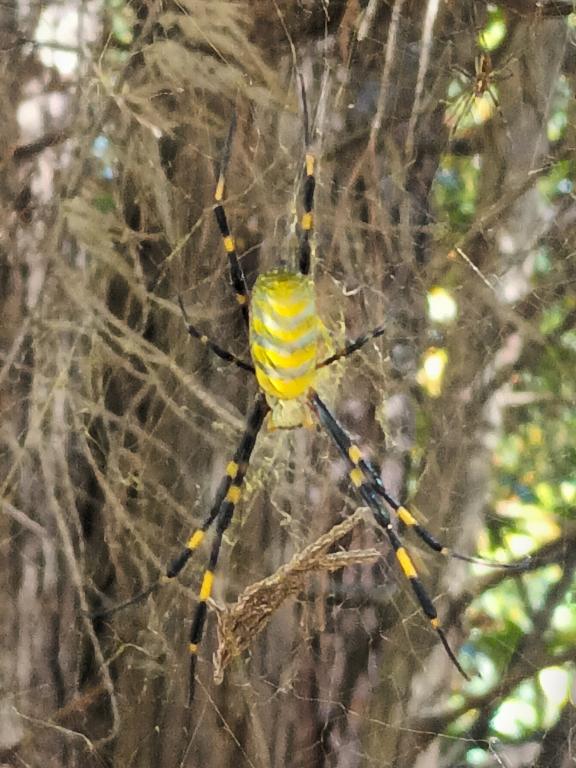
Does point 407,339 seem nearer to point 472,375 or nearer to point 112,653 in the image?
point 472,375

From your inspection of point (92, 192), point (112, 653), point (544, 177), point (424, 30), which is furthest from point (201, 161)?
point (112, 653)

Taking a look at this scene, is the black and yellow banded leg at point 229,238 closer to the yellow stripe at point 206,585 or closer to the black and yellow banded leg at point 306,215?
the black and yellow banded leg at point 306,215

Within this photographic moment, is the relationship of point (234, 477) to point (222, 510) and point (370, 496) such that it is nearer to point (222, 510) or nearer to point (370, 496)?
point (222, 510)

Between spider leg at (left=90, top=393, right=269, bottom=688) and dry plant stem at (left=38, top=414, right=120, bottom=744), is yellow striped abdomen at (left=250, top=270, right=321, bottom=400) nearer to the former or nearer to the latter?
spider leg at (left=90, top=393, right=269, bottom=688)

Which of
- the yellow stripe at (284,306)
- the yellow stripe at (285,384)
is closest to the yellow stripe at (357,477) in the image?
the yellow stripe at (285,384)

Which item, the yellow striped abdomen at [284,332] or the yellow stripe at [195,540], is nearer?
the yellow striped abdomen at [284,332]

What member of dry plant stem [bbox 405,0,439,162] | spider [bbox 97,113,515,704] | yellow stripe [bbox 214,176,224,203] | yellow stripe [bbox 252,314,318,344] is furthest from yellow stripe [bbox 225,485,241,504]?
dry plant stem [bbox 405,0,439,162]

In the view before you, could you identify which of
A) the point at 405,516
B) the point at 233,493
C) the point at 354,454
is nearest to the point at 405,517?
the point at 405,516
